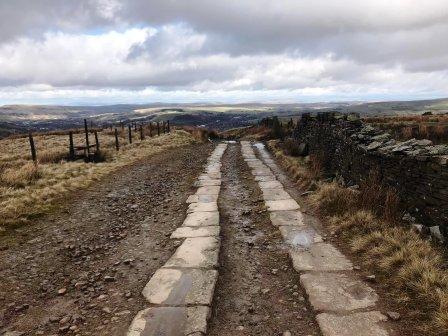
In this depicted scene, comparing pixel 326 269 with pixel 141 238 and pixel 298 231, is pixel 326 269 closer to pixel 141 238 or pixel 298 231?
pixel 298 231

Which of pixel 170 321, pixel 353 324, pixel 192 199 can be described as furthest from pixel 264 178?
pixel 170 321

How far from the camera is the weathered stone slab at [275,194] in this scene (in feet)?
36.4

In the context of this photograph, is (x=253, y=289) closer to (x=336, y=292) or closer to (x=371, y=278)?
(x=336, y=292)

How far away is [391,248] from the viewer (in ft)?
21.5

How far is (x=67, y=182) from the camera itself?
1305 cm

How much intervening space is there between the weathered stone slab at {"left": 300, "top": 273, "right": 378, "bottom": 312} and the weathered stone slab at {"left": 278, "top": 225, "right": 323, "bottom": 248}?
54.3 inches

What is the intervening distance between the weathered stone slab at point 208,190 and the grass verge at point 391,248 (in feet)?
9.97

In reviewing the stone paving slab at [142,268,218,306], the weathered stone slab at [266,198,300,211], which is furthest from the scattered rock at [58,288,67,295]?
the weathered stone slab at [266,198,300,211]

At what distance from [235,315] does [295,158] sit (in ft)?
48.1

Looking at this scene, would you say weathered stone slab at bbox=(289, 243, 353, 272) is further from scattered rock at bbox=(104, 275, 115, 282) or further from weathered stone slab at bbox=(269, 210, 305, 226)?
scattered rock at bbox=(104, 275, 115, 282)

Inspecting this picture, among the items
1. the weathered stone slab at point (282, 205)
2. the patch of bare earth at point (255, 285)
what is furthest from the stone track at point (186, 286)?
the weathered stone slab at point (282, 205)

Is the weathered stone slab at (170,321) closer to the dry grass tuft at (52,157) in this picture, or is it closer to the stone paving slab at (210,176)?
the stone paving slab at (210,176)

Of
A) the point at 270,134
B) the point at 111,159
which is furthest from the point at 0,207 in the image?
the point at 270,134

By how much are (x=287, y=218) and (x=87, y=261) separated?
14.6ft
